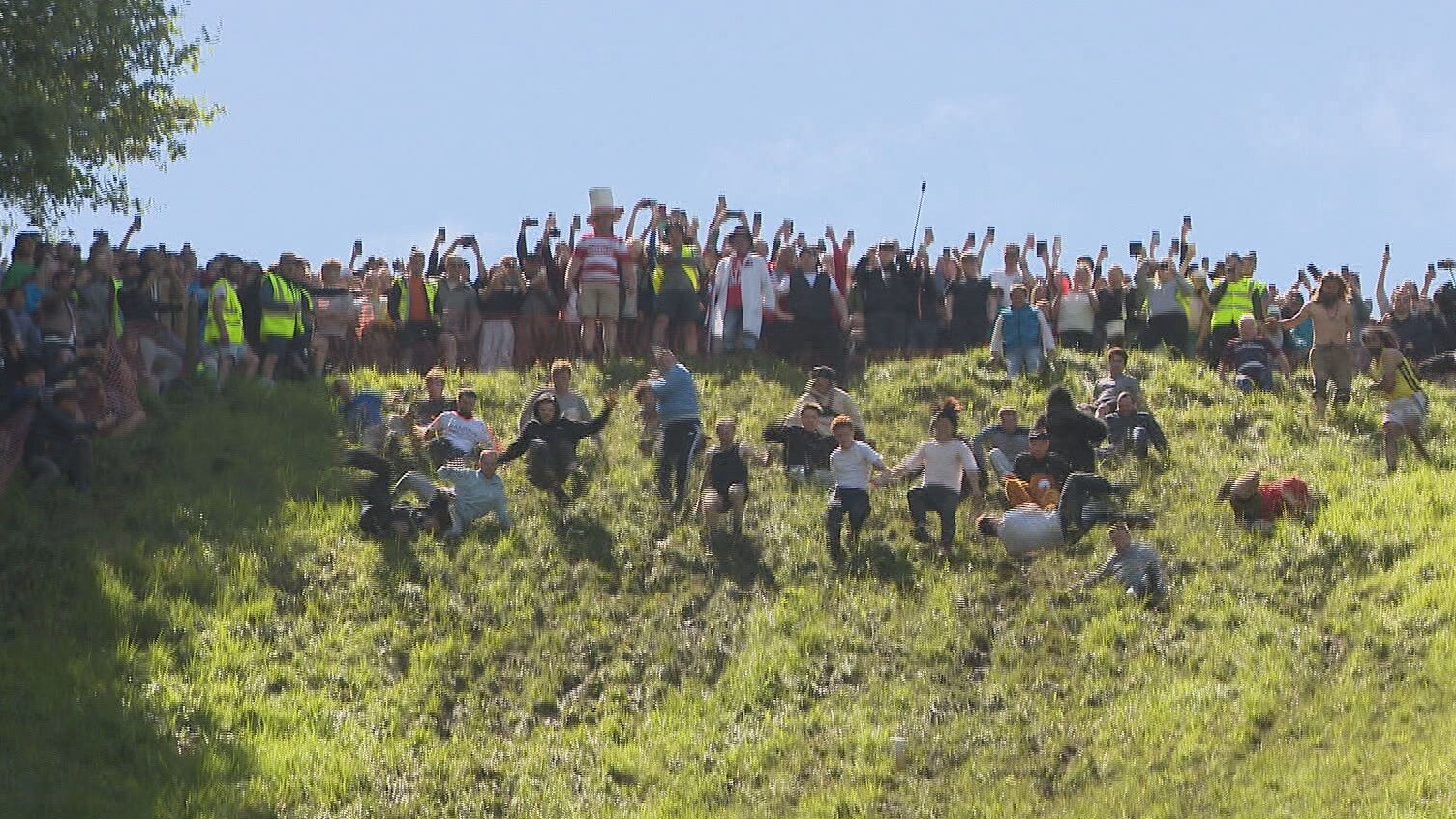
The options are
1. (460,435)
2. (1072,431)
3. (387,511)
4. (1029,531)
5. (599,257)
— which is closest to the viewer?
(1029,531)

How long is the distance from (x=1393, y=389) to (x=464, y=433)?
10.1 meters

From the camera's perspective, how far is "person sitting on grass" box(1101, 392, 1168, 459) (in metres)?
24.2

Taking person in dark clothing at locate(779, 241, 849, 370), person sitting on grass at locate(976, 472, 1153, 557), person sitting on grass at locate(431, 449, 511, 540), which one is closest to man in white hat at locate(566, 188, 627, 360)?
person in dark clothing at locate(779, 241, 849, 370)

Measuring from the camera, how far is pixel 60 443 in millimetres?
21688

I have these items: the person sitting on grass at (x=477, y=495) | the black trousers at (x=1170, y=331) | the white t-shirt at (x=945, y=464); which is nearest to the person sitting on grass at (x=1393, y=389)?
the white t-shirt at (x=945, y=464)

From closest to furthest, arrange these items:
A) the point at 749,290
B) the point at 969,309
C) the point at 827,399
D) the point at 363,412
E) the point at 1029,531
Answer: the point at 1029,531, the point at 827,399, the point at 363,412, the point at 749,290, the point at 969,309

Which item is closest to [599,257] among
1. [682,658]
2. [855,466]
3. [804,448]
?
[804,448]

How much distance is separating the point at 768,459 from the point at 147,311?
7.22m

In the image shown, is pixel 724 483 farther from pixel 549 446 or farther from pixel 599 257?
pixel 599 257

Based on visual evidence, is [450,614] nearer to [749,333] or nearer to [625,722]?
[625,722]

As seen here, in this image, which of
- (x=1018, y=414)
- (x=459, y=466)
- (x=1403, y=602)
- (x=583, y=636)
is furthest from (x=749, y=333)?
(x=1403, y=602)

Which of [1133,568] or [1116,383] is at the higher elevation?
[1116,383]

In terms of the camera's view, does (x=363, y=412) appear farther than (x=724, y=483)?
Yes

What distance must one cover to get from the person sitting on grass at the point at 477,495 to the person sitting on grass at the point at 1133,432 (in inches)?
271
